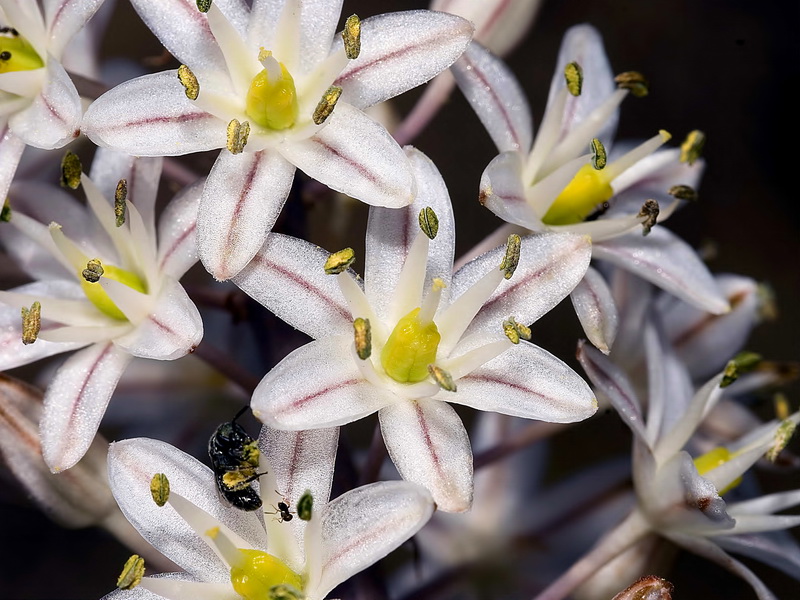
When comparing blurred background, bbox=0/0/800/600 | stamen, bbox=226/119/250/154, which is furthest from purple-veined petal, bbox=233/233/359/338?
blurred background, bbox=0/0/800/600

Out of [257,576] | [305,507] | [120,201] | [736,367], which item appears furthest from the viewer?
[736,367]

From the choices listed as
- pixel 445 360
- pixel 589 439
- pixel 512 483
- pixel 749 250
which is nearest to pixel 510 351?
pixel 445 360

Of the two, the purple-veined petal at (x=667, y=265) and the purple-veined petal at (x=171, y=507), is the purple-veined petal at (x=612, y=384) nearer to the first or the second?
the purple-veined petal at (x=667, y=265)

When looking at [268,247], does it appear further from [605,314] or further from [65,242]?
[605,314]

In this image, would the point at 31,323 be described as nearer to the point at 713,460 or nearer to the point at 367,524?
the point at 367,524

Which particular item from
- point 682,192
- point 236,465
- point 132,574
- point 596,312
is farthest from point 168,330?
point 682,192
